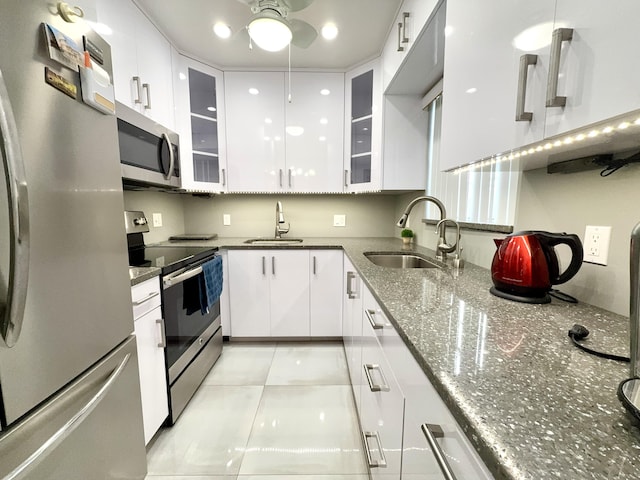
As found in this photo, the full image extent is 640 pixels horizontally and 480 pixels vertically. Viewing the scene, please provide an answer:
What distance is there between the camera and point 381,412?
924mm

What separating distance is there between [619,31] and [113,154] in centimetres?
134

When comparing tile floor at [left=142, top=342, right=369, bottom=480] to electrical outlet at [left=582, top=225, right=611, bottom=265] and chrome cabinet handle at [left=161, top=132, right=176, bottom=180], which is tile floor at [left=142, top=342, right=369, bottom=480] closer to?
electrical outlet at [left=582, top=225, right=611, bottom=265]

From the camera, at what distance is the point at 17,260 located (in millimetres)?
→ 539

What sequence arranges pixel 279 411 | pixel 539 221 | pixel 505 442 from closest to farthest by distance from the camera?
pixel 505 442, pixel 539 221, pixel 279 411

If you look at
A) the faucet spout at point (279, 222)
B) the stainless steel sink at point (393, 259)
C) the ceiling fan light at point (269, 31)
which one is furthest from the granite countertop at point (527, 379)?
the faucet spout at point (279, 222)

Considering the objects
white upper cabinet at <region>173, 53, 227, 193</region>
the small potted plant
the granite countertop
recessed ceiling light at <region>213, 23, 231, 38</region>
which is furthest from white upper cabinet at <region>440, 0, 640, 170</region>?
white upper cabinet at <region>173, 53, 227, 193</region>

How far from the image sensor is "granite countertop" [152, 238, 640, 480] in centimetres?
31

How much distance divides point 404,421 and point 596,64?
877 millimetres

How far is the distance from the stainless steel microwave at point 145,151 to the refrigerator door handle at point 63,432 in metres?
0.94

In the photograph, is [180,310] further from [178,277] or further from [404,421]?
[404,421]

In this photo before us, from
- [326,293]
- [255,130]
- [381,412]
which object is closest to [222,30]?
[255,130]

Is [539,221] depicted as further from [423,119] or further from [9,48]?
[9,48]

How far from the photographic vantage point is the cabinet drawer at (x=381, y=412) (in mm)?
748

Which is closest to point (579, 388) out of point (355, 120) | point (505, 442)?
point (505, 442)
